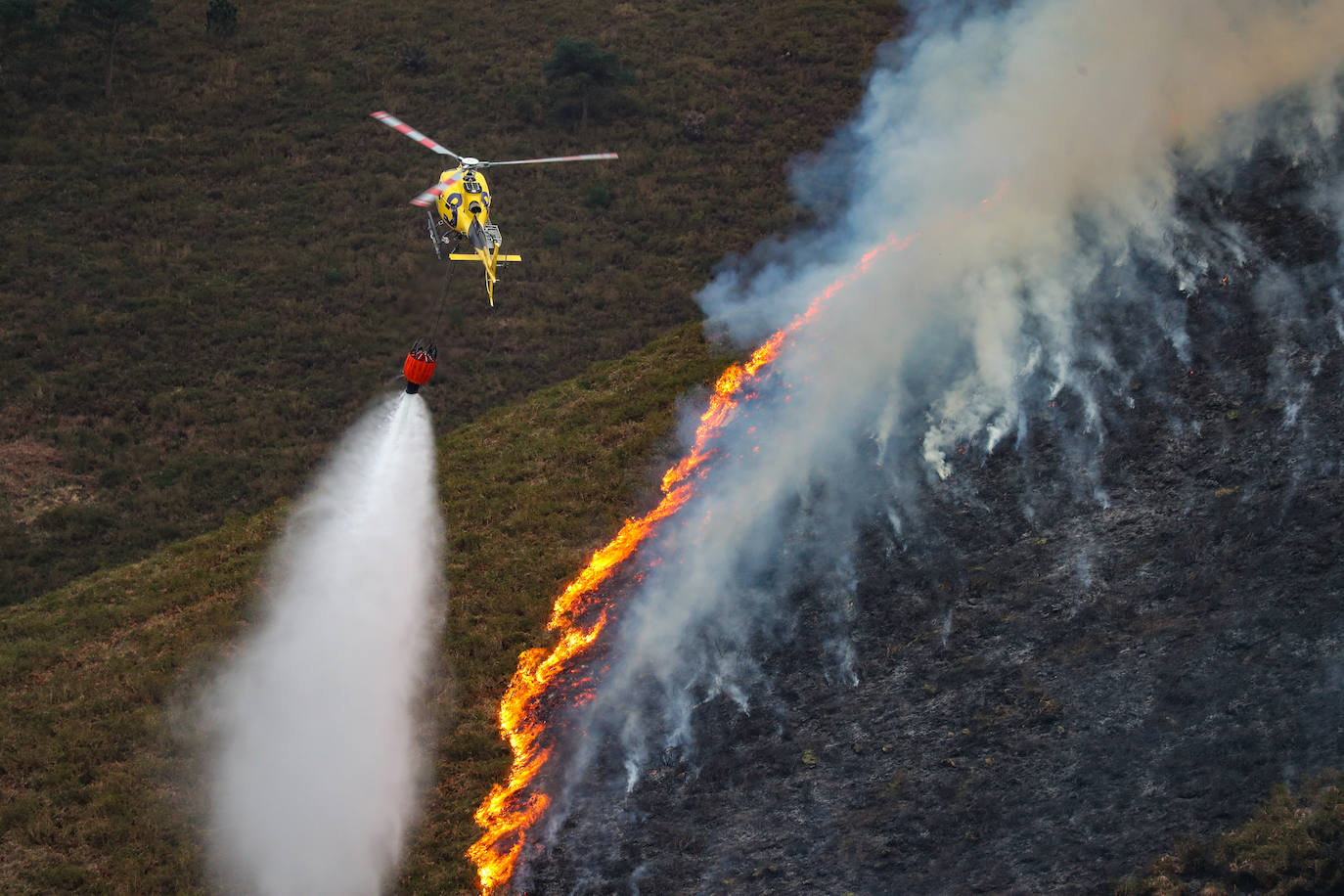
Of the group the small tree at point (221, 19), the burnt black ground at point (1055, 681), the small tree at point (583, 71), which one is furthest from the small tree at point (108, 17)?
the burnt black ground at point (1055, 681)

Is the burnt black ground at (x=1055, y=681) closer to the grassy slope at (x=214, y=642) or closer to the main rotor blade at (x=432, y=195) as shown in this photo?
the grassy slope at (x=214, y=642)

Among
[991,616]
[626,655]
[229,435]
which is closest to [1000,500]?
[991,616]

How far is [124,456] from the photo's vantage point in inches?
1517

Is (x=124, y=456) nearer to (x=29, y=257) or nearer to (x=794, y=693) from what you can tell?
(x=29, y=257)

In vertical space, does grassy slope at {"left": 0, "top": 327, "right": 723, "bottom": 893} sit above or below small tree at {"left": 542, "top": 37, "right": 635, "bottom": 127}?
below

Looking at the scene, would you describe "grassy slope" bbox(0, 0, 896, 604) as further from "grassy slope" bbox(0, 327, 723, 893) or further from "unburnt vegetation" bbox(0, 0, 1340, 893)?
"grassy slope" bbox(0, 327, 723, 893)

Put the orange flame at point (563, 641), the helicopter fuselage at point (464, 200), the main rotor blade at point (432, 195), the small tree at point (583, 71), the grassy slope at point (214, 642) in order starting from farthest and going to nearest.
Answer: the small tree at point (583, 71) → the helicopter fuselage at point (464, 200) → the main rotor blade at point (432, 195) → the grassy slope at point (214, 642) → the orange flame at point (563, 641)

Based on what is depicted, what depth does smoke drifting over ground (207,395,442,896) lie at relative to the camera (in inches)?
921

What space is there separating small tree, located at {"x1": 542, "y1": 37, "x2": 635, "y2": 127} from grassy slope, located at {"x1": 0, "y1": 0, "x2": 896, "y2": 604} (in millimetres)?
1169

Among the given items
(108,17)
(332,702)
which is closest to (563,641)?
(332,702)

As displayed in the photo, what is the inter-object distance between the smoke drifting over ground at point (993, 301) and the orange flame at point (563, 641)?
65cm

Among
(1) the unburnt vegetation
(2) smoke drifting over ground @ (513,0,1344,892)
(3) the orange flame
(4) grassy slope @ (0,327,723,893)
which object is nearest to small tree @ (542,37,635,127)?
(1) the unburnt vegetation

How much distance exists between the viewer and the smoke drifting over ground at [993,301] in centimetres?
2597

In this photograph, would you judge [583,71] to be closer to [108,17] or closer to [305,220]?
[305,220]
